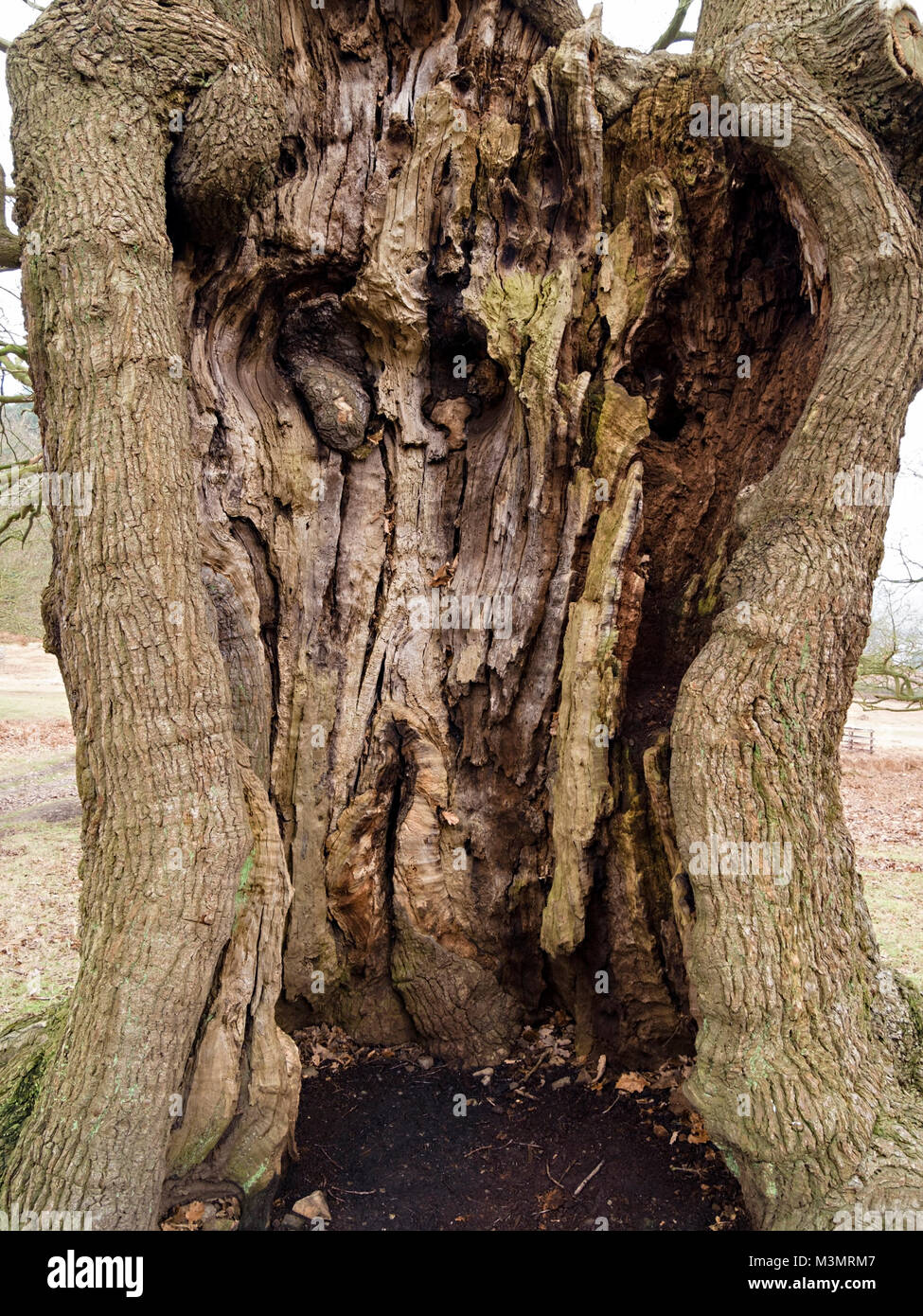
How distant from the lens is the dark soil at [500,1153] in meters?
2.67

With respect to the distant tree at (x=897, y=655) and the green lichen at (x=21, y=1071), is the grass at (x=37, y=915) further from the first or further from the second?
the distant tree at (x=897, y=655)

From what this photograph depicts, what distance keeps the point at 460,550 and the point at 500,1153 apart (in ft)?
7.83

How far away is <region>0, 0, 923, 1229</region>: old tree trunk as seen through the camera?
2.50 metres

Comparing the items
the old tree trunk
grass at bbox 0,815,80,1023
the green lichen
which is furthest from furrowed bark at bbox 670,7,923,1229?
grass at bbox 0,815,80,1023

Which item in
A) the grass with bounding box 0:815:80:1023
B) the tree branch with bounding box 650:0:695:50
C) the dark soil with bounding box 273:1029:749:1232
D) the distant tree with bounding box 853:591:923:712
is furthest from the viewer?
the distant tree with bounding box 853:591:923:712

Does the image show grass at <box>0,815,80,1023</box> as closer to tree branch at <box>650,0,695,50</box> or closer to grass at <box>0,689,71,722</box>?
grass at <box>0,689,71,722</box>

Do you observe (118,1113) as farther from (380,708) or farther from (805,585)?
(805,585)

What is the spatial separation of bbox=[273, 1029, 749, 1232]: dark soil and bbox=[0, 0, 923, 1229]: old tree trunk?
207 mm

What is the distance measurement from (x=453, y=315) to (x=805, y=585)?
1.87 meters

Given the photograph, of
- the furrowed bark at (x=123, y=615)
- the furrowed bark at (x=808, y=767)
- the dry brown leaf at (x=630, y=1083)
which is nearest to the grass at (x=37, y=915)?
the furrowed bark at (x=123, y=615)

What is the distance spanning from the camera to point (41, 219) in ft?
8.87

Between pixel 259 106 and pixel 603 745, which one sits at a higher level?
pixel 259 106

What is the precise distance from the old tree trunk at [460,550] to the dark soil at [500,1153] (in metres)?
0.21
